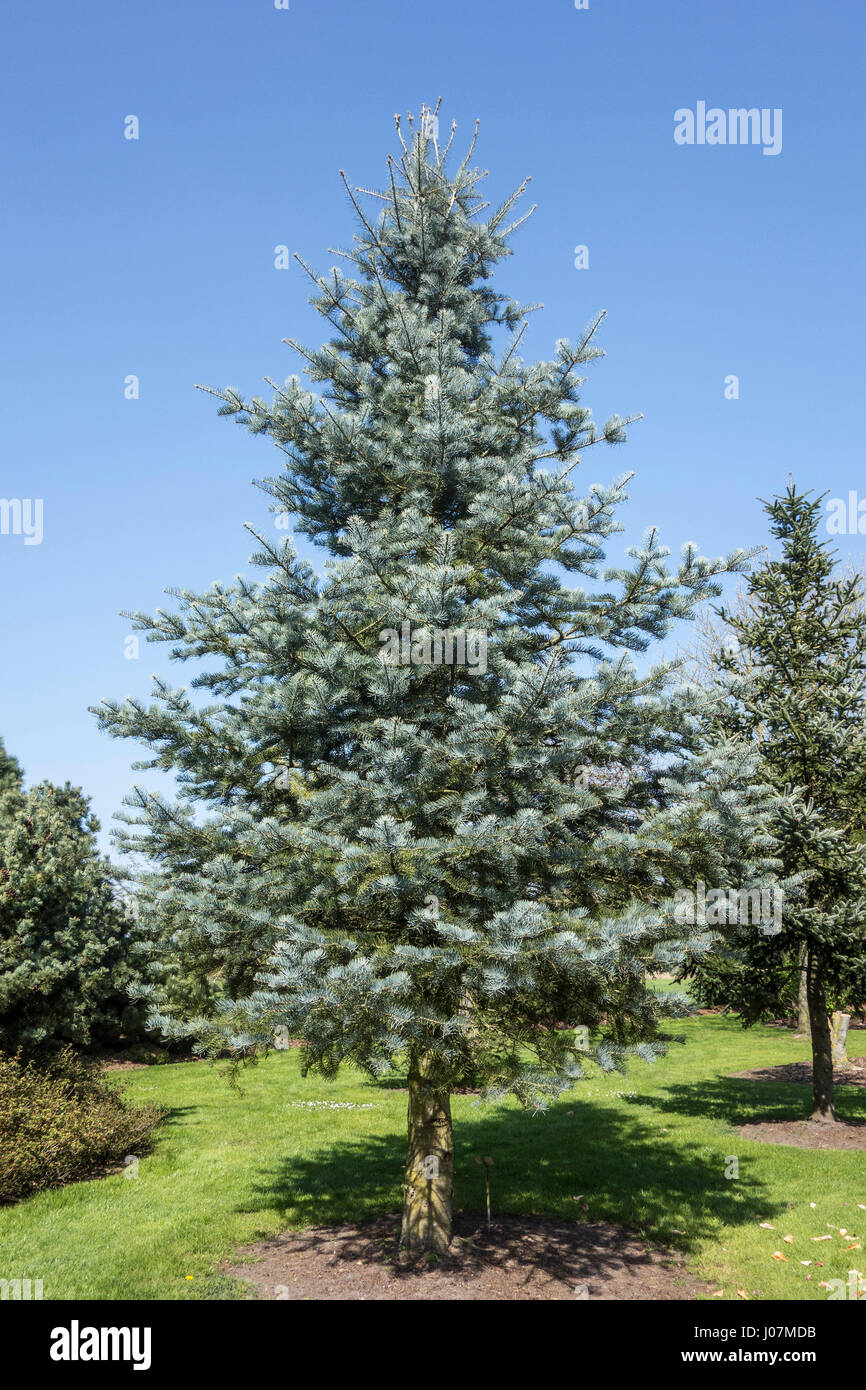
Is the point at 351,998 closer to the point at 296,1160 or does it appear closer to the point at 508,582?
the point at 508,582

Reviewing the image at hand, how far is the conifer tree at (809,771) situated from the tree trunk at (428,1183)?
480 cm

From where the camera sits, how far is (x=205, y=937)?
6.11 m

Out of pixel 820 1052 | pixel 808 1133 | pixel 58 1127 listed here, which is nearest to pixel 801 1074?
pixel 820 1052

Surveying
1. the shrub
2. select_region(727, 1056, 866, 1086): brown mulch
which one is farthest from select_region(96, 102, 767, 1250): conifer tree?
select_region(727, 1056, 866, 1086): brown mulch

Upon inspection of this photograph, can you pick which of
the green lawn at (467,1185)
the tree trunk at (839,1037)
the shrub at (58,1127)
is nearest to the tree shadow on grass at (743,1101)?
the green lawn at (467,1185)

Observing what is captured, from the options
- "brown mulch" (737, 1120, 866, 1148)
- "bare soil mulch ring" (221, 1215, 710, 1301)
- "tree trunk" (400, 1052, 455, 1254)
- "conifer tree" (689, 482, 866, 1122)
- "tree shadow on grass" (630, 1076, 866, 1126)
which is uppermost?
"conifer tree" (689, 482, 866, 1122)

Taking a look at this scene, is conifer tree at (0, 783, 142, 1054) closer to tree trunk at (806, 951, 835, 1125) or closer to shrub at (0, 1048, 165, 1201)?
shrub at (0, 1048, 165, 1201)

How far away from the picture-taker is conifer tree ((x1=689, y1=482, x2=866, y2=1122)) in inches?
421

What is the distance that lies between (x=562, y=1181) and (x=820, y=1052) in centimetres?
474

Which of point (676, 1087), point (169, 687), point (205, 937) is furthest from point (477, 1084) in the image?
point (676, 1087)

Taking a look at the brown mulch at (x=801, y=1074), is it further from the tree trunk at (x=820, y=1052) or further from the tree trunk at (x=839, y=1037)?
the tree trunk at (x=820, y=1052)

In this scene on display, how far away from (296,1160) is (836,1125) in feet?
24.2

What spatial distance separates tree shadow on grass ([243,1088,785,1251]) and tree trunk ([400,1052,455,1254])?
5.05 feet

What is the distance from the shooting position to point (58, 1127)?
29.5 ft
